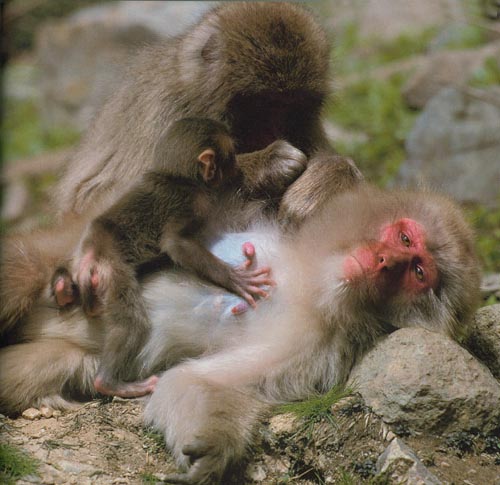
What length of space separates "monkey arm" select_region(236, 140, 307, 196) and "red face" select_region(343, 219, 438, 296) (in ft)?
2.31

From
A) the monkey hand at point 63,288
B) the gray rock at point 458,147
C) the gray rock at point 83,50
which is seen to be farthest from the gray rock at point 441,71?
the monkey hand at point 63,288

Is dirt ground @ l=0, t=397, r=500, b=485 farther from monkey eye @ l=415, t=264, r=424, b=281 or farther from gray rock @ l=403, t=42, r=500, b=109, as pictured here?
gray rock @ l=403, t=42, r=500, b=109

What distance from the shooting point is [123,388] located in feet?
14.8

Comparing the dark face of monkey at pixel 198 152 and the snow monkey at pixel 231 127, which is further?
the snow monkey at pixel 231 127

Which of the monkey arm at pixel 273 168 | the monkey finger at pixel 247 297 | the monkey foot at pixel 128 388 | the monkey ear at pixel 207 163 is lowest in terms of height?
the monkey foot at pixel 128 388

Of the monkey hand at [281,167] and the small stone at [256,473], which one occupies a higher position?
the monkey hand at [281,167]

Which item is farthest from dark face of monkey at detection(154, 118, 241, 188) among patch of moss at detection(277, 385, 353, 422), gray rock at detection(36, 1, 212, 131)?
gray rock at detection(36, 1, 212, 131)

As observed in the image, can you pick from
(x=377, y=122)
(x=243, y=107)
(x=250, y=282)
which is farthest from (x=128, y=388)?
(x=377, y=122)

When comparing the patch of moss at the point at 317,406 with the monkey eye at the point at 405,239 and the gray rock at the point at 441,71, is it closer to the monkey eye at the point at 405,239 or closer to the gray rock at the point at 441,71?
the monkey eye at the point at 405,239

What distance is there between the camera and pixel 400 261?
4.39m

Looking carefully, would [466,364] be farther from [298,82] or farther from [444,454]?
[298,82]

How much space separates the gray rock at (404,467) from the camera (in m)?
3.77

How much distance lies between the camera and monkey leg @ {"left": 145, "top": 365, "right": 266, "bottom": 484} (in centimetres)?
386

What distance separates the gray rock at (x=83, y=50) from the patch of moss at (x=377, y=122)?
13.2 feet
